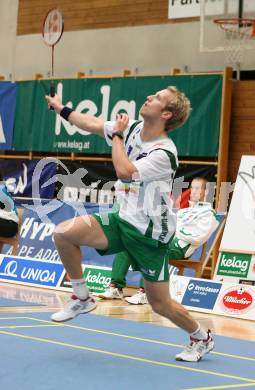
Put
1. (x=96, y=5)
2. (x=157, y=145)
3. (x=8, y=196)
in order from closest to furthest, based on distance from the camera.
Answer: (x=157, y=145), (x=8, y=196), (x=96, y=5)

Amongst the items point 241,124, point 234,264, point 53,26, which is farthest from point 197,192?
point 53,26

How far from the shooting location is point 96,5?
16.1m

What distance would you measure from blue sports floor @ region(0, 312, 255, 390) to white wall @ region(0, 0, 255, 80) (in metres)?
7.74

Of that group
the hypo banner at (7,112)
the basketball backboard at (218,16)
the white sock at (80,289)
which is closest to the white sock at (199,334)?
the white sock at (80,289)

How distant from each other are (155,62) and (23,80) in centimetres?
289

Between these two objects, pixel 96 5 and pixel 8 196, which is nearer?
pixel 8 196

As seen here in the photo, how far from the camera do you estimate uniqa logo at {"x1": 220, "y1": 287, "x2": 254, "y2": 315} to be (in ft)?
31.7

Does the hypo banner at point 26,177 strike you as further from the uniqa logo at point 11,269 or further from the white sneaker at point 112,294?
the white sneaker at point 112,294

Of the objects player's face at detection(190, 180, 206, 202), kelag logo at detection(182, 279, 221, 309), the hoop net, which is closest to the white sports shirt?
kelag logo at detection(182, 279, 221, 309)

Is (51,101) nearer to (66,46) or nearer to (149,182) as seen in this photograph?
(149,182)

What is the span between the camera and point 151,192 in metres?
6.04

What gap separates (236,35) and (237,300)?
5418 mm

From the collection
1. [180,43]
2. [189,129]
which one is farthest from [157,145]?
[180,43]

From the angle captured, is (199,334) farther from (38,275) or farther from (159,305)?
(38,275)
